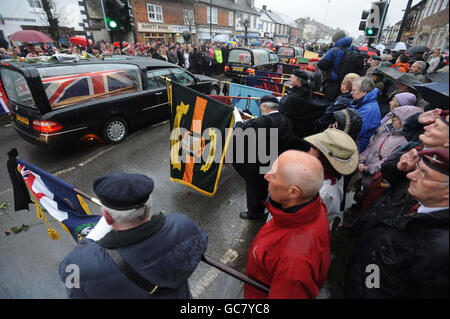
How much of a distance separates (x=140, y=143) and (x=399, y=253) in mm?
5430

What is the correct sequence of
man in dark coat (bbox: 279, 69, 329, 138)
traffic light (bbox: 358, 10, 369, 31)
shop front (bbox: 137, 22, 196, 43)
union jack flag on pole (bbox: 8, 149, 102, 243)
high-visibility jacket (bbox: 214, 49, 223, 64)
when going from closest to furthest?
1. union jack flag on pole (bbox: 8, 149, 102, 243)
2. man in dark coat (bbox: 279, 69, 329, 138)
3. traffic light (bbox: 358, 10, 369, 31)
4. high-visibility jacket (bbox: 214, 49, 223, 64)
5. shop front (bbox: 137, 22, 196, 43)

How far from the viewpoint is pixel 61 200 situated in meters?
2.35

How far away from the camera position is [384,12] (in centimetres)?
719

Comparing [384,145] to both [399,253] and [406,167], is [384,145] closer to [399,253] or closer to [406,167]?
[406,167]

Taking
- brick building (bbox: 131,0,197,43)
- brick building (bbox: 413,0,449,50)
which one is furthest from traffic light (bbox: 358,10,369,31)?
brick building (bbox: 131,0,197,43)

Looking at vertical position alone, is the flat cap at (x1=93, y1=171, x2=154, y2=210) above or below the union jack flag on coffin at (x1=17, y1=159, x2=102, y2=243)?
above

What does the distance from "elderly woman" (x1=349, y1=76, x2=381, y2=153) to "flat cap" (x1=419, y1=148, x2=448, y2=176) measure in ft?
7.54

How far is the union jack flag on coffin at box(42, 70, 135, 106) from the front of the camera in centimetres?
409

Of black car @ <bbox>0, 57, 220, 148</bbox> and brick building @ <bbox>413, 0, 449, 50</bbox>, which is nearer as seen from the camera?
brick building @ <bbox>413, 0, 449, 50</bbox>

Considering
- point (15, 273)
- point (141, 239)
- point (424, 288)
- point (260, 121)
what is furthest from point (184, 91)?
point (424, 288)

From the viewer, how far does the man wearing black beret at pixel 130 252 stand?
1.09m

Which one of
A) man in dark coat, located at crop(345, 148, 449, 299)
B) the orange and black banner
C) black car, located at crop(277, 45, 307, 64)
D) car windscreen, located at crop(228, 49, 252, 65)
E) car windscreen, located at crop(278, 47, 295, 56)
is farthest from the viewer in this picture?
car windscreen, located at crop(278, 47, 295, 56)

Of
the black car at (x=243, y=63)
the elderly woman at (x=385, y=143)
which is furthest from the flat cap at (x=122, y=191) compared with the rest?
the black car at (x=243, y=63)

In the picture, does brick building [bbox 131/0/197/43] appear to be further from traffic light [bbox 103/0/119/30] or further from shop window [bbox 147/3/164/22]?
traffic light [bbox 103/0/119/30]
